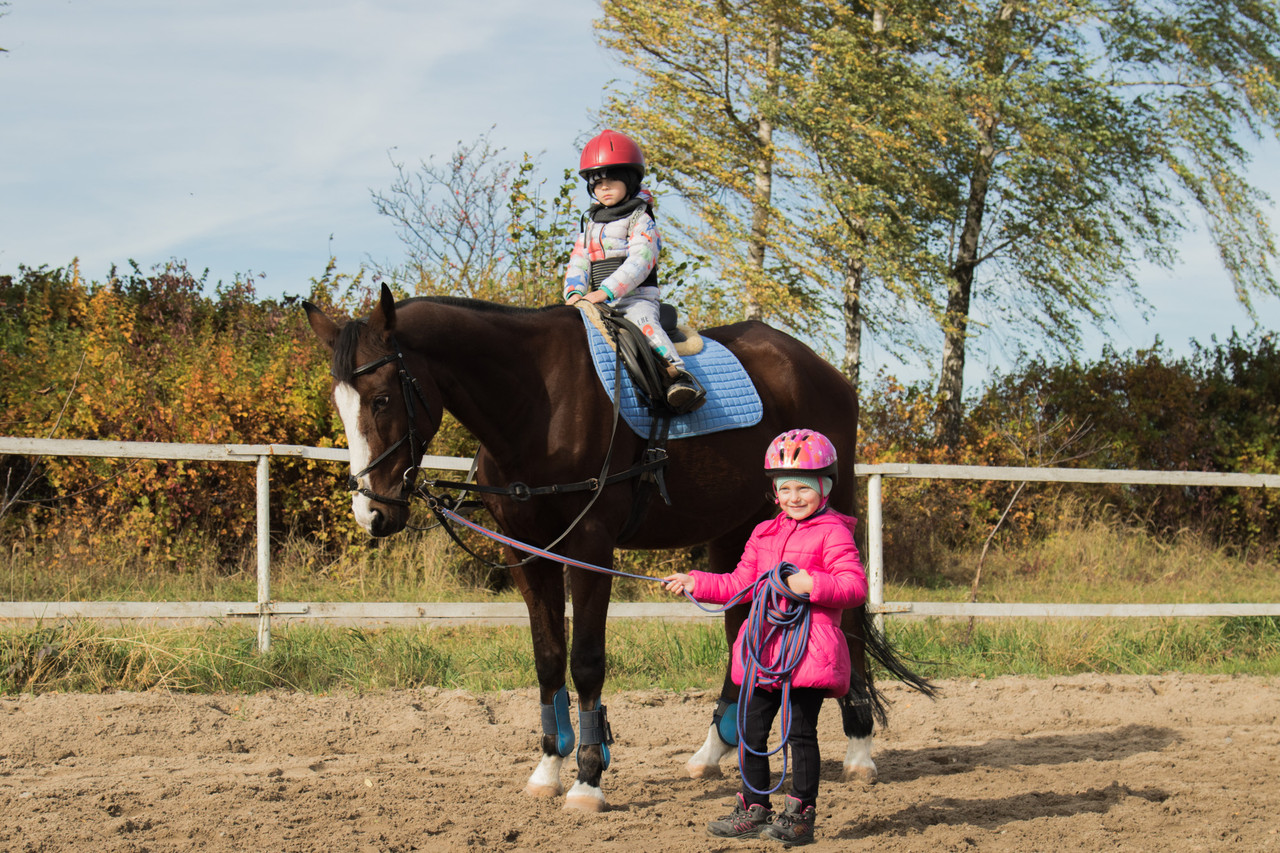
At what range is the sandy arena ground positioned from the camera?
369 cm

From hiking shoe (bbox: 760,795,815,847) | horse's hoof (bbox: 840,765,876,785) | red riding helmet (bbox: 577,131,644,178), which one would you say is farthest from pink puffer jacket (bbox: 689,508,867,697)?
red riding helmet (bbox: 577,131,644,178)

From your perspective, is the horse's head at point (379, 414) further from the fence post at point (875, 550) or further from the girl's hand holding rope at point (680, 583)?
the fence post at point (875, 550)

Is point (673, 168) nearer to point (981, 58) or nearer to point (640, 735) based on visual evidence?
point (981, 58)

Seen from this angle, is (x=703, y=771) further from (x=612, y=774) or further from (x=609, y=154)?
(x=609, y=154)

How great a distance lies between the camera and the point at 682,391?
4332 millimetres

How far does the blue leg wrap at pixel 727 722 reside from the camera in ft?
15.4

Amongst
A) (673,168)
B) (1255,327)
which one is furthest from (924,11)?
(1255,327)

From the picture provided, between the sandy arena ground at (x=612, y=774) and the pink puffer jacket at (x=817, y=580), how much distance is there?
675 mm

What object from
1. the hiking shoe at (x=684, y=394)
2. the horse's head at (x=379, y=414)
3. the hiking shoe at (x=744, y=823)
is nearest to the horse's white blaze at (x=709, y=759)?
the hiking shoe at (x=744, y=823)

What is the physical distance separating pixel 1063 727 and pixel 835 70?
11320mm

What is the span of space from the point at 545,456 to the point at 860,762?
2.06 meters

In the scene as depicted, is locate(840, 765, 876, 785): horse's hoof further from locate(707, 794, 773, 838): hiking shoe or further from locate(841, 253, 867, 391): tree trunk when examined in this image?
locate(841, 253, 867, 391): tree trunk

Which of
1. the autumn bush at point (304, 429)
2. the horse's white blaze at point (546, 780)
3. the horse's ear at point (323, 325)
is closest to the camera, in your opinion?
the horse's ear at point (323, 325)

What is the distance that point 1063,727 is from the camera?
593 cm
